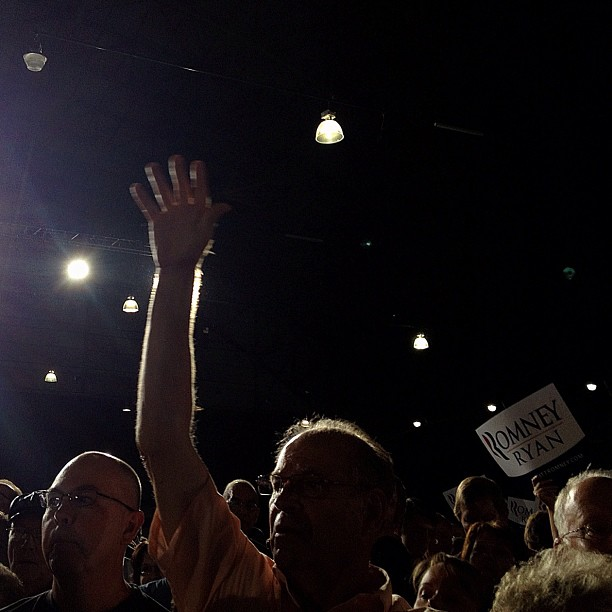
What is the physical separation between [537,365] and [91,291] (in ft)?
30.3

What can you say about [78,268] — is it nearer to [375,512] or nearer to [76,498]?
[76,498]

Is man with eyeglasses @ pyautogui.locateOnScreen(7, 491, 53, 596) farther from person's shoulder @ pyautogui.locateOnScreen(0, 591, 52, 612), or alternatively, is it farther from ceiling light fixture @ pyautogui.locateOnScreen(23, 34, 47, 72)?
ceiling light fixture @ pyautogui.locateOnScreen(23, 34, 47, 72)

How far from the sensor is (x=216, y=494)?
5.61 ft

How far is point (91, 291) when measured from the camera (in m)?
16.1

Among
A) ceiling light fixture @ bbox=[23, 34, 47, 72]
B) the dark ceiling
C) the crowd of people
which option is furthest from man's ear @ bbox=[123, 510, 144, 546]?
ceiling light fixture @ bbox=[23, 34, 47, 72]

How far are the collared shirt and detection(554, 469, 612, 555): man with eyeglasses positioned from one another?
4.50ft

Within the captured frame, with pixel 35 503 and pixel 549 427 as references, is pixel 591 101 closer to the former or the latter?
pixel 549 427

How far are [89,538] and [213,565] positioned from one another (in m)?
1.18

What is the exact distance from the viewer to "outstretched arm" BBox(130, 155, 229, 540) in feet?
5.40

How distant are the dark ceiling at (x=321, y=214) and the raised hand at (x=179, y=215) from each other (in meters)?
5.29

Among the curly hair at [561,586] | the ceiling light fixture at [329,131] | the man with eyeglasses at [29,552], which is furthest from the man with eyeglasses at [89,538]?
the ceiling light fixture at [329,131]

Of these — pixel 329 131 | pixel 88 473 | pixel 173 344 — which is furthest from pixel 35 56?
pixel 173 344

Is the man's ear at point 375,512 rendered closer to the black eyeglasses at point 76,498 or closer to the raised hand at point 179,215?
the raised hand at point 179,215

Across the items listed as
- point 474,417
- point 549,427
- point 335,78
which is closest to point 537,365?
point 474,417
